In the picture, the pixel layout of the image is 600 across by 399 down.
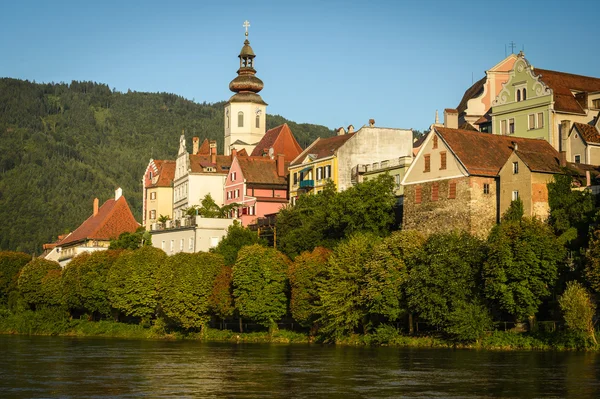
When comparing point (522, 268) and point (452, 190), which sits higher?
point (452, 190)

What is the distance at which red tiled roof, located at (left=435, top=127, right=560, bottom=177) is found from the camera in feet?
276

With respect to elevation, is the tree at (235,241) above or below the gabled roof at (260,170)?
below

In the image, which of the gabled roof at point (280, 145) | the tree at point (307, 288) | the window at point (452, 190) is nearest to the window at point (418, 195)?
the window at point (452, 190)

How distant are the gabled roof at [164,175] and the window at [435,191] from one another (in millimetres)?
65879

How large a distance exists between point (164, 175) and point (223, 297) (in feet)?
196

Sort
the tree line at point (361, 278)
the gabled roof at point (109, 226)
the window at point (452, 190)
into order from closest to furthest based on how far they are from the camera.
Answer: the tree line at point (361, 278), the window at point (452, 190), the gabled roof at point (109, 226)

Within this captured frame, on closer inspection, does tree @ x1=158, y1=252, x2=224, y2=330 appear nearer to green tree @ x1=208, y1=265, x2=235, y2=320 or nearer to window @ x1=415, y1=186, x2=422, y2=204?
green tree @ x1=208, y1=265, x2=235, y2=320

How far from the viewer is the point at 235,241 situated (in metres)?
107

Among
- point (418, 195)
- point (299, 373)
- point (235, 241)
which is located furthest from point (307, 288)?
point (299, 373)

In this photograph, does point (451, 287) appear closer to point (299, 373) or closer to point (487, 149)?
point (299, 373)

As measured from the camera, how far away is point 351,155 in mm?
111375

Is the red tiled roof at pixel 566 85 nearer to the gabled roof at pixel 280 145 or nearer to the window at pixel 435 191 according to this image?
the window at pixel 435 191

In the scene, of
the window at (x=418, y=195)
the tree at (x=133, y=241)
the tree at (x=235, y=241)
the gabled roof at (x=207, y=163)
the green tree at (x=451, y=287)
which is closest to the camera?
the green tree at (x=451, y=287)

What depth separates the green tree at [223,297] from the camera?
90.6m
